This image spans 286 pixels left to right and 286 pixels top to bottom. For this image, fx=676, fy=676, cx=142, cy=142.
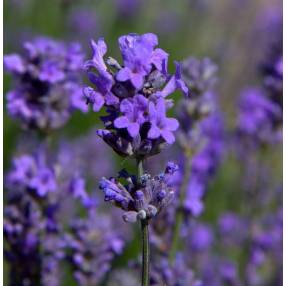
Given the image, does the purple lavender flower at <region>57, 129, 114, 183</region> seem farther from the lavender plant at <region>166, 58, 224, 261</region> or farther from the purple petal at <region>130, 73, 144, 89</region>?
the purple petal at <region>130, 73, 144, 89</region>

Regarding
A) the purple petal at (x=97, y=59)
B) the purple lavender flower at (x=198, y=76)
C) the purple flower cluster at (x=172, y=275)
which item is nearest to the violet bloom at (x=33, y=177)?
the purple flower cluster at (x=172, y=275)

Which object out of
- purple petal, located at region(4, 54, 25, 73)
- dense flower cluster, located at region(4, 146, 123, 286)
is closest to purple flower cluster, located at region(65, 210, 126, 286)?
dense flower cluster, located at region(4, 146, 123, 286)

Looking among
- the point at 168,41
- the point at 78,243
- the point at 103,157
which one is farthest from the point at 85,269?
the point at 168,41

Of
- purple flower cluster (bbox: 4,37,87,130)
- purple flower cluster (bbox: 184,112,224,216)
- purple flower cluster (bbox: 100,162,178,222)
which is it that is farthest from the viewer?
purple flower cluster (bbox: 184,112,224,216)

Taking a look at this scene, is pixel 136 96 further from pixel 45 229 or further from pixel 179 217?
pixel 179 217

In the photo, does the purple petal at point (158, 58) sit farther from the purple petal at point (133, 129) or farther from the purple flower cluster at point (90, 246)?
the purple flower cluster at point (90, 246)
